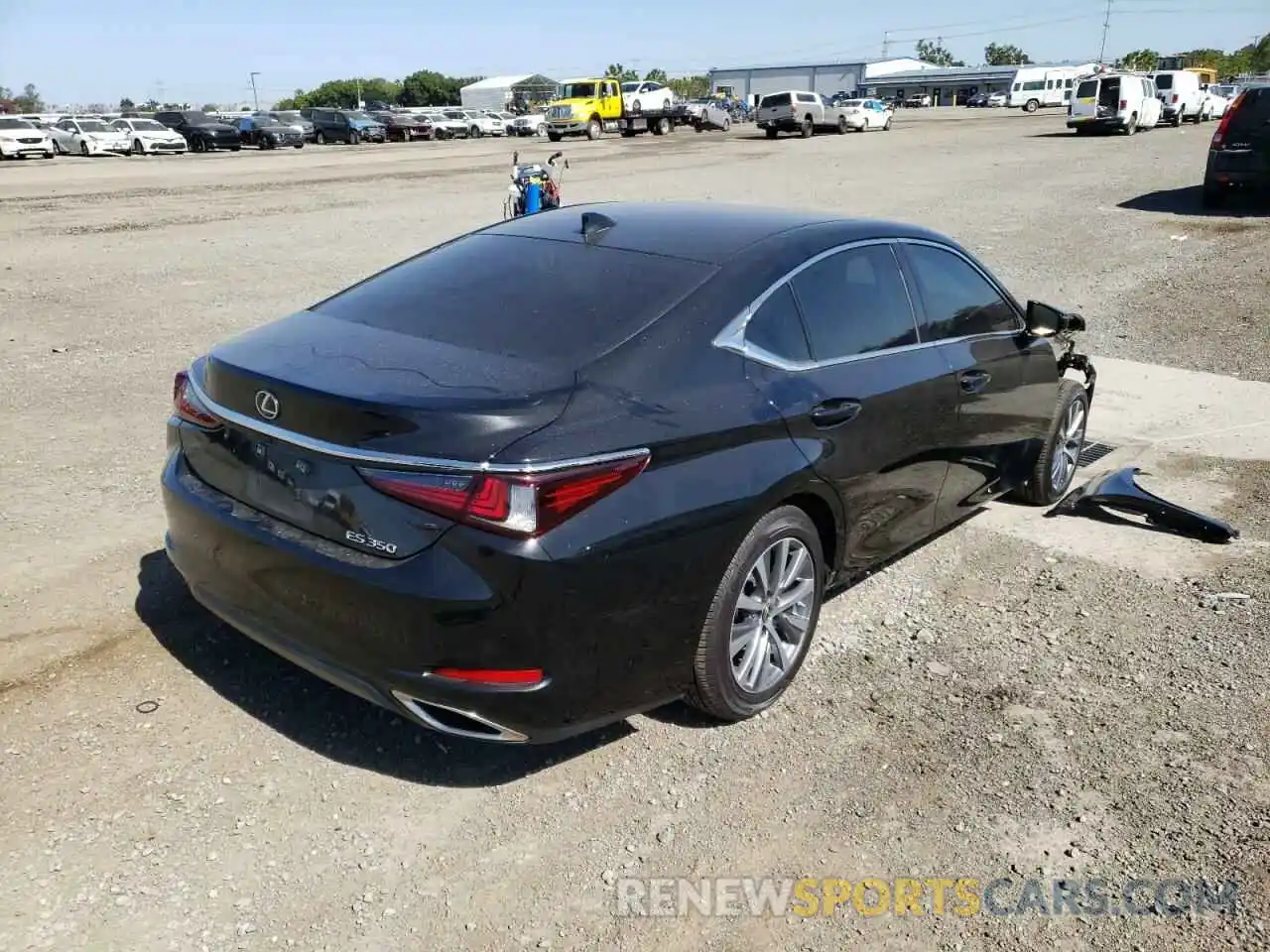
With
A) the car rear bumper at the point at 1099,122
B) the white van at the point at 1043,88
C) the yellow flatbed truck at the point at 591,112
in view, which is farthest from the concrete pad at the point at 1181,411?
the white van at the point at 1043,88

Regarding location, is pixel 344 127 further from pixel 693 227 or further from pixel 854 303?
pixel 854 303

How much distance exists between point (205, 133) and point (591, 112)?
17.0 m

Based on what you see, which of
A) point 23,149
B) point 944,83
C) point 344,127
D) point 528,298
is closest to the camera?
point 528,298

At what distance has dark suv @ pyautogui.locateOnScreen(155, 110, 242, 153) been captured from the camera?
148ft

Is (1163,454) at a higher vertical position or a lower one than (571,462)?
lower

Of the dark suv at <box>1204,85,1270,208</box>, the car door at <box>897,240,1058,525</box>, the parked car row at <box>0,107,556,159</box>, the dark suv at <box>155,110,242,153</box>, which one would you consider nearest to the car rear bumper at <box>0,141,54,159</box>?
the parked car row at <box>0,107,556,159</box>

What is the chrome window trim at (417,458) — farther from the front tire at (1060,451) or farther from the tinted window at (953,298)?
the front tire at (1060,451)

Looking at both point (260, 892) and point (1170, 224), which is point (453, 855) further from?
point (1170, 224)

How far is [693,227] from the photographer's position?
159 inches

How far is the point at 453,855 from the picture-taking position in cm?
293

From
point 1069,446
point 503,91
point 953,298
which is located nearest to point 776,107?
point 1069,446

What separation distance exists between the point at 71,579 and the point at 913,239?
12.8 feet

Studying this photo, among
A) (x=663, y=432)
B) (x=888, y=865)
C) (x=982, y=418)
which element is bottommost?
(x=888, y=865)

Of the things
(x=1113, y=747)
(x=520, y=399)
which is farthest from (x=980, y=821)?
(x=520, y=399)
